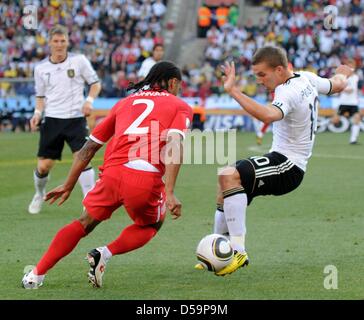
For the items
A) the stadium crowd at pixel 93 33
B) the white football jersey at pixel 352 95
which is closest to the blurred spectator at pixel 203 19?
the stadium crowd at pixel 93 33

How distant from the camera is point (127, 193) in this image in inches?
293

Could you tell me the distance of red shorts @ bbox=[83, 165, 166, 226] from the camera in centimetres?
746

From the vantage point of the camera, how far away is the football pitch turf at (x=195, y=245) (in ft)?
24.9

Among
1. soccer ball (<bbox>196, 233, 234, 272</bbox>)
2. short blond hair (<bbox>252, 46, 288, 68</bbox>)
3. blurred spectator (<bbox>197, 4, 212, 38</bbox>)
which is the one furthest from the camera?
blurred spectator (<bbox>197, 4, 212, 38</bbox>)

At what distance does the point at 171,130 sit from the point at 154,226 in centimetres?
91

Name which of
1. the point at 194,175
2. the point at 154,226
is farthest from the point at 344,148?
the point at 154,226

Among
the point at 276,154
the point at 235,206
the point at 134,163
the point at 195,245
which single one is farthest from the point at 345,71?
the point at 134,163

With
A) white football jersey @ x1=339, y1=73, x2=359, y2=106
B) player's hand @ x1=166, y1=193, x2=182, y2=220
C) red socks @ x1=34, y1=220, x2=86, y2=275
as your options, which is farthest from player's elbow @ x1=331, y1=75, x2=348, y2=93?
white football jersey @ x1=339, y1=73, x2=359, y2=106

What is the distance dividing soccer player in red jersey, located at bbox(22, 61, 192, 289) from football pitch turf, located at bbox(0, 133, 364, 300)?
1.18ft

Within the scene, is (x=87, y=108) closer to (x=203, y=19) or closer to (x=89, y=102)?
(x=89, y=102)

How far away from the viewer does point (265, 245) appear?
9922 mm

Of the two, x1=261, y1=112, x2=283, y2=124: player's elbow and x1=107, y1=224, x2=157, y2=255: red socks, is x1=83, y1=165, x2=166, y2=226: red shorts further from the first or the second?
x1=261, y1=112, x2=283, y2=124: player's elbow

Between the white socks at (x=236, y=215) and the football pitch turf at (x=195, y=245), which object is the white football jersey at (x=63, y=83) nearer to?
the football pitch turf at (x=195, y=245)
